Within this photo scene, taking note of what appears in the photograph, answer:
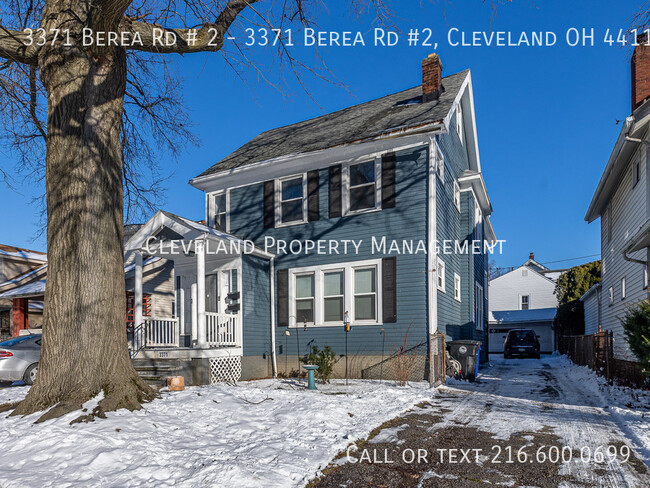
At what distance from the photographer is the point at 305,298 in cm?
1298

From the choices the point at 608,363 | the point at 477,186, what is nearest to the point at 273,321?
the point at 477,186

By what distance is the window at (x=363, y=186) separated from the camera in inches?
483

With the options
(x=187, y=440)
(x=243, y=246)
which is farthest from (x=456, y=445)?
(x=243, y=246)

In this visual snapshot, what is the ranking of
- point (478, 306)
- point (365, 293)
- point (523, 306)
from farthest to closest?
point (523, 306) < point (478, 306) < point (365, 293)

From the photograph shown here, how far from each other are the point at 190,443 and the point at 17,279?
1652 centimetres

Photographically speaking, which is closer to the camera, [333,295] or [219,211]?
[333,295]

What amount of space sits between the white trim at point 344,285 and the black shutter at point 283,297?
0.10m

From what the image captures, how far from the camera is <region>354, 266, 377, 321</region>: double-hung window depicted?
12.0m

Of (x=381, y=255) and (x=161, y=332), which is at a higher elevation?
(x=381, y=255)

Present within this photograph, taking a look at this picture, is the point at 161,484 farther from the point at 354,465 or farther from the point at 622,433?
the point at 622,433

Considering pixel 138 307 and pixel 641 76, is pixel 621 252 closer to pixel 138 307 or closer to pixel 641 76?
pixel 641 76

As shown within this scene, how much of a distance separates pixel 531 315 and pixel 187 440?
107 ft

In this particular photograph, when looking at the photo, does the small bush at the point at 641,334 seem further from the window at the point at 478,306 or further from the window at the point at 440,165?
the window at the point at 478,306

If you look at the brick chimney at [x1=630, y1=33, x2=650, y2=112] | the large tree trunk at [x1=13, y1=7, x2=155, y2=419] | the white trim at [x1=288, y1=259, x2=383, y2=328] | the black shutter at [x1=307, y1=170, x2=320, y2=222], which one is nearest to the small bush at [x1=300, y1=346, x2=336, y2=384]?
the white trim at [x1=288, y1=259, x2=383, y2=328]
